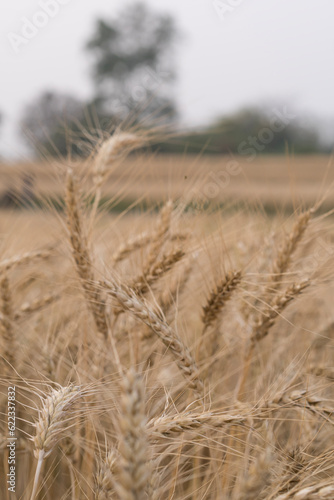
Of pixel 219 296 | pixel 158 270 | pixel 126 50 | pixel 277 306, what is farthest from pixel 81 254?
pixel 126 50

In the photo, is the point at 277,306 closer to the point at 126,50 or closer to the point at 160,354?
the point at 160,354

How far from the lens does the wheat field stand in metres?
0.68

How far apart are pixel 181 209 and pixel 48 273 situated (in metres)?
0.54

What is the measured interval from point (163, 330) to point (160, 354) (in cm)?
10

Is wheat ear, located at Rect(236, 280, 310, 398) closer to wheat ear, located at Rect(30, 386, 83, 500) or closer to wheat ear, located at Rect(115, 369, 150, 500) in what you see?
wheat ear, located at Rect(30, 386, 83, 500)

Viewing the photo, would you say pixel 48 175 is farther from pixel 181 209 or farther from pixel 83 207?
pixel 181 209

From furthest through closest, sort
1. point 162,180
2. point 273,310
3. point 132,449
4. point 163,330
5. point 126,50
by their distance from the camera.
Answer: point 126,50 < point 162,180 < point 273,310 < point 163,330 < point 132,449

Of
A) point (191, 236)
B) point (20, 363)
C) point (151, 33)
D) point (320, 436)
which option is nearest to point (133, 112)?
point (191, 236)

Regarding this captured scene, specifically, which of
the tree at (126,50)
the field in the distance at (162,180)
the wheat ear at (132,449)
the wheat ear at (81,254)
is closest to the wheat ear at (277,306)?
the field in the distance at (162,180)

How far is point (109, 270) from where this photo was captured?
88 centimetres

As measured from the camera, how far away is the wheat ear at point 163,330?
2.46 ft

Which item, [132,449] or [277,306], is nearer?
[132,449]

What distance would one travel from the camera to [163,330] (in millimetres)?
748

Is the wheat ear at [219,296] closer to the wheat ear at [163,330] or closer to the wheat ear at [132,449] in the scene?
the wheat ear at [163,330]
